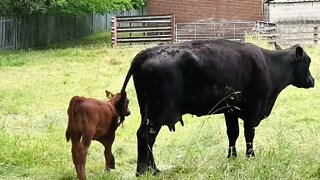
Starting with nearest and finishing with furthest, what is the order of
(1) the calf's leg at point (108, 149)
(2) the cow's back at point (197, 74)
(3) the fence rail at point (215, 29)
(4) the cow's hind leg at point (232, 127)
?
(2) the cow's back at point (197, 74)
(1) the calf's leg at point (108, 149)
(4) the cow's hind leg at point (232, 127)
(3) the fence rail at point (215, 29)

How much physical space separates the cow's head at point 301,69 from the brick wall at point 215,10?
28307mm

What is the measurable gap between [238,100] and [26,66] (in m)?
15.4

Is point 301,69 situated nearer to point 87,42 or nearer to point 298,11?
point 298,11

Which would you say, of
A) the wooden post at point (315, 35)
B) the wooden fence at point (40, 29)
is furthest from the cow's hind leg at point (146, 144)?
the wooden fence at point (40, 29)

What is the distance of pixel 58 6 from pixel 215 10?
9478mm

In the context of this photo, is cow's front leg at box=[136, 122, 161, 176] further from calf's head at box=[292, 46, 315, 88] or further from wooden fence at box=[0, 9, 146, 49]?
wooden fence at box=[0, 9, 146, 49]

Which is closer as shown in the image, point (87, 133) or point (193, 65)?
point (87, 133)

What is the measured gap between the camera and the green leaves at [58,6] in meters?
31.7

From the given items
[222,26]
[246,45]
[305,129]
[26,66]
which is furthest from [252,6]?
[246,45]

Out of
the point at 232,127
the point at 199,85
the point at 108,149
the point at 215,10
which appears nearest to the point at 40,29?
the point at 215,10

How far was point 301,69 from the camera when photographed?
9406 mm

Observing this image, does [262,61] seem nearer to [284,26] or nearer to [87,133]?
[87,133]

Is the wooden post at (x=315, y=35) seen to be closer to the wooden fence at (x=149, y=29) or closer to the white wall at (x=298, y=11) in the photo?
the white wall at (x=298, y=11)

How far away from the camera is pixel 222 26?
122 feet
